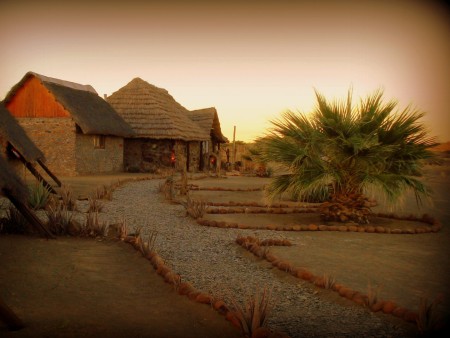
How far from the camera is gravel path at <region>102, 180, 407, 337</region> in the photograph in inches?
140

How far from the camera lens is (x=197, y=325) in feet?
11.6

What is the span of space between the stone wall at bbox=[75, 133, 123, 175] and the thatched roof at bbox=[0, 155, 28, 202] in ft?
47.7

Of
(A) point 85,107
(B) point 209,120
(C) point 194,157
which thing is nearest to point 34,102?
(A) point 85,107

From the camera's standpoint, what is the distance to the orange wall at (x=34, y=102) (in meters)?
20.1

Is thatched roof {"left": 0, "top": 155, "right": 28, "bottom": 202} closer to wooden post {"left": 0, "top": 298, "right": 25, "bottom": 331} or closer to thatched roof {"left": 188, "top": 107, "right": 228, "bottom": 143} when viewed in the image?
wooden post {"left": 0, "top": 298, "right": 25, "bottom": 331}

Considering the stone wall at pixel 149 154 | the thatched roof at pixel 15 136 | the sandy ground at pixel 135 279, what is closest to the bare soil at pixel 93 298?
the sandy ground at pixel 135 279

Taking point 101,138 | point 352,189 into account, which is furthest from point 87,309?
point 101,138

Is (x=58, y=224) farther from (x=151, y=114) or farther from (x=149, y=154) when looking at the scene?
(x=151, y=114)

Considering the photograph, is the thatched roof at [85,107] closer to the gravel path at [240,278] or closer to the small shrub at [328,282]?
the gravel path at [240,278]

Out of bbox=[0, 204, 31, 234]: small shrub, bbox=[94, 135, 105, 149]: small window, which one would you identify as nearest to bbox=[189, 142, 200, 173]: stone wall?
bbox=[94, 135, 105, 149]: small window

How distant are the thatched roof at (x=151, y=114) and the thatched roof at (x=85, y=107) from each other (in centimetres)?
126

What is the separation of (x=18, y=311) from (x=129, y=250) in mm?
2447

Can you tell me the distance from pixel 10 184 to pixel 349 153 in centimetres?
604

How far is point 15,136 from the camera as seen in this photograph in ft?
36.3
